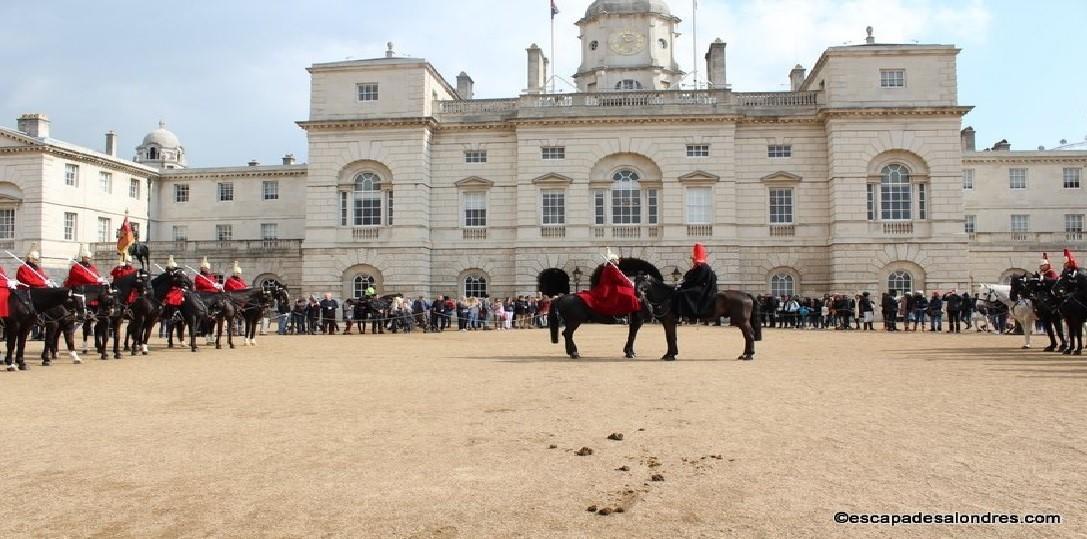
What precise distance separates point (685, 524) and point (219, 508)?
2943 mm

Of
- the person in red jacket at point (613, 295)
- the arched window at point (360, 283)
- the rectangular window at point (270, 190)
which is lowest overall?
the person in red jacket at point (613, 295)

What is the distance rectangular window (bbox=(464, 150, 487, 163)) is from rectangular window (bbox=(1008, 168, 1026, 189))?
30.3 metres

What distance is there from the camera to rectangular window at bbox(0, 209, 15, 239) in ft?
133

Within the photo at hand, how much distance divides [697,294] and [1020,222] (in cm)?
3764

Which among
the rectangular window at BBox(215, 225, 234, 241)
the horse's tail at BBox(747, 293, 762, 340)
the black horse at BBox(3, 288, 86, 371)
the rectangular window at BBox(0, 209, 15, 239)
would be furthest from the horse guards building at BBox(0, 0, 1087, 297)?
the black horse at BBox(3, 288, 86, 371)

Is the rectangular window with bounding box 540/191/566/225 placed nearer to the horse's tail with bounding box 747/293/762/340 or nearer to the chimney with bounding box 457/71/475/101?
the chimney with bounding box 457/71/475/101

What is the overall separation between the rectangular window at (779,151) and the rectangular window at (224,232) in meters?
31.2

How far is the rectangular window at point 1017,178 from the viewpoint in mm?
44281

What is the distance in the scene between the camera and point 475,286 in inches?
1449

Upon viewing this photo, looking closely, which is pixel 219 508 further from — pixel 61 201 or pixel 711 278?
pixel 61 201

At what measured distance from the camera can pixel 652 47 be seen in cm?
4372

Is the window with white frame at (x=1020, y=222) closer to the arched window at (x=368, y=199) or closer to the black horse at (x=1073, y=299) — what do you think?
the black horse at (x=1073, y=299)

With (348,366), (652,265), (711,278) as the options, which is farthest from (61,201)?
(711,278)

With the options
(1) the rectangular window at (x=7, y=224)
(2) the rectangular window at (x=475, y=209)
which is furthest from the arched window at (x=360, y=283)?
(1) the rectangular window at (x=7, y=224)
